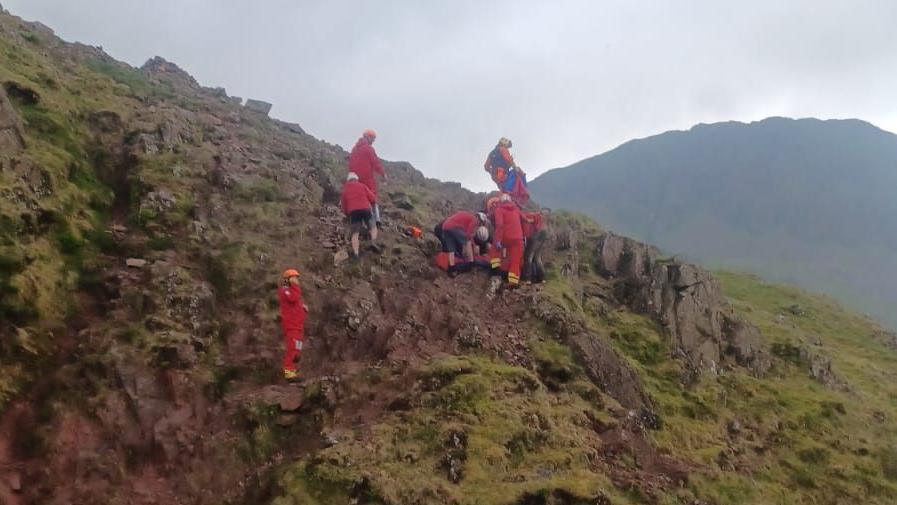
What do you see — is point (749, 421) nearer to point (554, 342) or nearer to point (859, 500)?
point (859, 500)

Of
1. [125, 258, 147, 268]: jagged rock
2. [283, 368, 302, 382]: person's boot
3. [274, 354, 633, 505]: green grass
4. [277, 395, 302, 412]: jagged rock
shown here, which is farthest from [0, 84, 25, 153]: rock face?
[274, 354, 633, 505]: green grass

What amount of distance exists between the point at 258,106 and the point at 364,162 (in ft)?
56.5

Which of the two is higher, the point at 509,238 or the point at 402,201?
the point at 402,201

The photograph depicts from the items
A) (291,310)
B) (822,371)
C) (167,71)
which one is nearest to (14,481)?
(291,310)

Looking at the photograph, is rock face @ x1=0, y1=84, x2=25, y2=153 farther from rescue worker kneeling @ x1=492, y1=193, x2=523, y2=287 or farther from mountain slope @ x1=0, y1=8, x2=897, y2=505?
rescue worker kneeling @ x1=492, y1=193, x2=523, y2=287

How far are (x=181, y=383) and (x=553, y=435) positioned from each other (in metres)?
5.92

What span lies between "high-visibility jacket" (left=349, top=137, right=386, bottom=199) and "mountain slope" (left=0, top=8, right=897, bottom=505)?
1378 millimetres

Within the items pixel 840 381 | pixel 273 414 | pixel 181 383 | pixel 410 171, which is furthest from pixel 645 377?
pixel 410 171

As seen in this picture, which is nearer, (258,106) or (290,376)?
(290,376)

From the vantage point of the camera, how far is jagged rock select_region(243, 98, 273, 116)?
95.1 feet

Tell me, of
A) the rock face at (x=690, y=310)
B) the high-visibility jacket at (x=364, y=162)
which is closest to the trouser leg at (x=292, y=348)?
the high-visibility jacket at (x=364, y=162)

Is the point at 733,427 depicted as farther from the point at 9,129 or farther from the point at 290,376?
the point at 9,129

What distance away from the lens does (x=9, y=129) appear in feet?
39.8

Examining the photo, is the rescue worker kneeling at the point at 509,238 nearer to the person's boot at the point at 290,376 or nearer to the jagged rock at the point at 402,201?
the jagged rock at the point at 402,201
